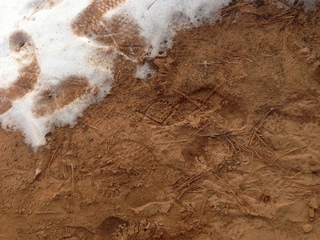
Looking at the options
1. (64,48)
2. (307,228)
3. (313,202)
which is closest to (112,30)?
(64,48)

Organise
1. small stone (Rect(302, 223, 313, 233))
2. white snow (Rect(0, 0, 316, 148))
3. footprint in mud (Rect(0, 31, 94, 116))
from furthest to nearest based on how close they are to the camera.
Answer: footprint in mud (Rect(0, 31, 94, 116)), white snow (Rect(0, 0, 316, 148)), small stone (Rect(302, 223, 313, 233))

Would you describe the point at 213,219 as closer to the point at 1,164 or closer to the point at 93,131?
the point at 93,131

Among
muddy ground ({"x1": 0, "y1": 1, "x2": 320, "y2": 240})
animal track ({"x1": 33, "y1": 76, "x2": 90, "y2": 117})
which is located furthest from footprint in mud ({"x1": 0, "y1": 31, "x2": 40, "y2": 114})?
muddy ground ({"x1": 0, "y1": 1, "x2": 320, "y2": 240})

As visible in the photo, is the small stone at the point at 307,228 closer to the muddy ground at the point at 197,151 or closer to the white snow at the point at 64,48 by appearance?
the muddy ground at the point at 197,151

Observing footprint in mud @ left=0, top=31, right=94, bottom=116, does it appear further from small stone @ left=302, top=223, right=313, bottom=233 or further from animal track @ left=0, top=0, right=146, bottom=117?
small stone @ left=302, top=223, right=313, bottom=233

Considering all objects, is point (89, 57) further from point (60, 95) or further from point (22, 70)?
point (22, 70)

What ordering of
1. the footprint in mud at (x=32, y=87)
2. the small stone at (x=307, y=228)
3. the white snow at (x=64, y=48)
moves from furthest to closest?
the footprint in mud at (x=32, y=87), the white snow at (x=64, y=48), the small stone at (x=307, y=228)

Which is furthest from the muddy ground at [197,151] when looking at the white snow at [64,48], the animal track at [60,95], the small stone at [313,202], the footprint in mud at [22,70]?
the footprint in mud at [22,70]
